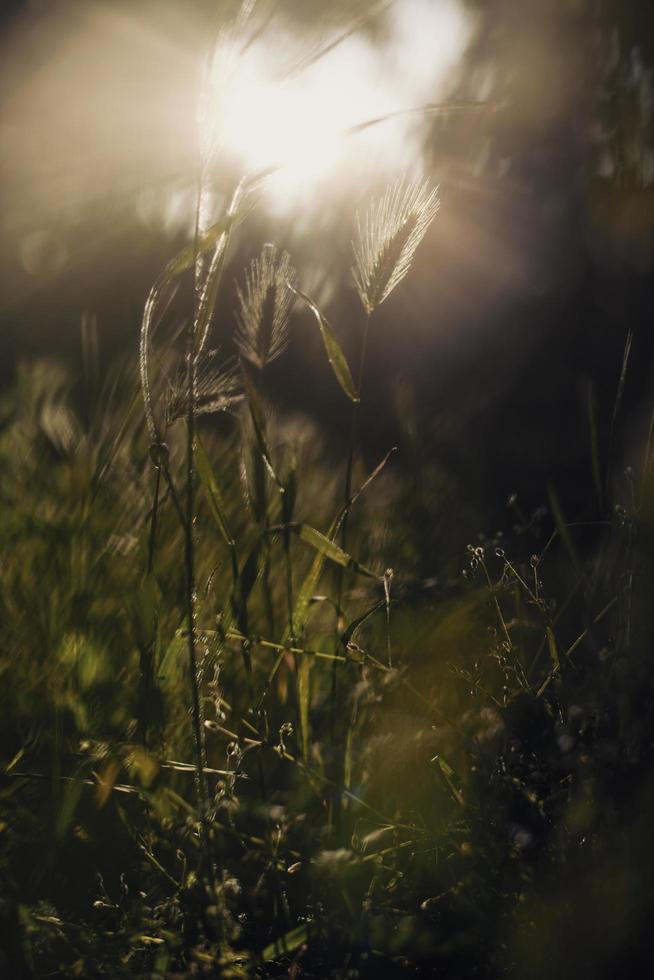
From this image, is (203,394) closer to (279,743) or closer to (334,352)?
(334,352)

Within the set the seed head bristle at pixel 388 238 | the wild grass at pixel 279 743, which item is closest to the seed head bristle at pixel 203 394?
the wild grass at pixel 279 743

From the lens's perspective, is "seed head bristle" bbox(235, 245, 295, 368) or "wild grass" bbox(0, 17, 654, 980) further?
"seed head bristle" bbox(235, 245, 295, 368)

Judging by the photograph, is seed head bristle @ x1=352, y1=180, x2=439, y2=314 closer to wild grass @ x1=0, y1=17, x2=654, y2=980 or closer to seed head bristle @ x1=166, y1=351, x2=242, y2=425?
wild grass @ x1=0, y1=17, x2=654, y2=980

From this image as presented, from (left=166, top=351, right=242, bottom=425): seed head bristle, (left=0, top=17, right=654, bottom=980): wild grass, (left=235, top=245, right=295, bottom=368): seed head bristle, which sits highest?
(left=235, top=245, right=295, bottom=368): seed head bristle

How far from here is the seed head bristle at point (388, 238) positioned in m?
0.73

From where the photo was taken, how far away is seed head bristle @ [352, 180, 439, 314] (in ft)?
2.39

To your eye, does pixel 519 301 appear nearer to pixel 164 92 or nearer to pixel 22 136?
pixel 164 92

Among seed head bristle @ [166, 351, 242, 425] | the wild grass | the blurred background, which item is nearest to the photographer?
the wild grass

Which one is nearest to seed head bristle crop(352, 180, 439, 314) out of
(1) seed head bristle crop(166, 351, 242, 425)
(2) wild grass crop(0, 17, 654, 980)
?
(2) wild grass crop(0, 17, 654, 980)

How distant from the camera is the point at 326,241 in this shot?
2.16 m

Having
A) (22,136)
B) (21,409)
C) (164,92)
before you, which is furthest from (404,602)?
(22,136)

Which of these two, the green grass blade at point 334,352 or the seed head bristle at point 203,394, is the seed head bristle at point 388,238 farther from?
the seed head bristle at point 203,394

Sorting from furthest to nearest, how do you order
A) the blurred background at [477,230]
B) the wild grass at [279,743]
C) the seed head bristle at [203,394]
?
the blurred background at [477,230] → the seed head bristle at [203,394] → the wild grass at [279,743]

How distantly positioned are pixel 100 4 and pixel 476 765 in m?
2.91
